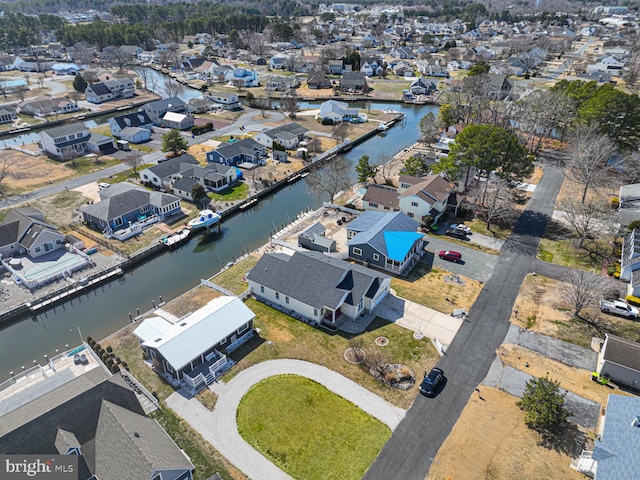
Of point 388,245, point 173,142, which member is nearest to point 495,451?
point 388,245

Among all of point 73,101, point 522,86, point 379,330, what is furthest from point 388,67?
point 379,330

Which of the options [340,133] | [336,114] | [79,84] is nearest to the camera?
[340,133]

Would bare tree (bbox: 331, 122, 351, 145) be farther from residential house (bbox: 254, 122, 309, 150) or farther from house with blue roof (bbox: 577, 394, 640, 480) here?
house with blue roof (bbox: 577, 394, 640, 480)

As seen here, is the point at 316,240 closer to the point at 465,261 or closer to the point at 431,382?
the point at 465,261

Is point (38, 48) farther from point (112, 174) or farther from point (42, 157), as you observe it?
point (112, 174)

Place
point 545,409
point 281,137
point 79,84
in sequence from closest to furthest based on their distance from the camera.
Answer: point 545,409 < point 281,137 < point 79,84

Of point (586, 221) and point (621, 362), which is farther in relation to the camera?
point (586, 221)

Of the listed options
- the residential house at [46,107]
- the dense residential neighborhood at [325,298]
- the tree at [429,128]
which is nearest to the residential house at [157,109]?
the dense residential neighborhood at [325,298]
